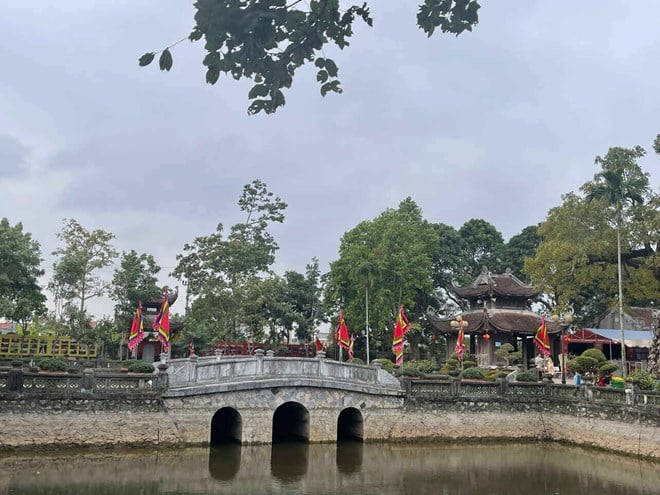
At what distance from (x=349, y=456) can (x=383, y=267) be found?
1915cm

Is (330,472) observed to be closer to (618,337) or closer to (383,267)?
(383,267)

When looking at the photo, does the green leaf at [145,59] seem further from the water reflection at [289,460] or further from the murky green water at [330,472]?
the water reflection at [289,460]

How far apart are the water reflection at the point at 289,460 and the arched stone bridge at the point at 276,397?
Answer: 475 millimetres

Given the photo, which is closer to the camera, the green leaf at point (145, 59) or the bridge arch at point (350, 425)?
the green leaf at point (145, 59)

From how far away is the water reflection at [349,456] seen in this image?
16.5 metres

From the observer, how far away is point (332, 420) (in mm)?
19703

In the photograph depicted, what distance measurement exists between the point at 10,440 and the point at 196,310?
16216 millimetres

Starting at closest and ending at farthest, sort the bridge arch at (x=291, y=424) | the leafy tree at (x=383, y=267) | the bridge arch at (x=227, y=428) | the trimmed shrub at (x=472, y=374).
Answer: the bridge arch at (x=227, y=428) → the bridge arch at (x=291, y=424) → the trimmed shrub at (x=472, y=374) → the leafy tree at (x=383, y=267)

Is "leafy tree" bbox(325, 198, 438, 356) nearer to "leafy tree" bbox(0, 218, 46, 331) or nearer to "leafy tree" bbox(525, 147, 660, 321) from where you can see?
"leafy tree" bbox(525, 147, 660, 321)

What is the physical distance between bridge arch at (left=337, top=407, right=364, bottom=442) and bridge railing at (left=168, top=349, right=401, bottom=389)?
1.24 metres

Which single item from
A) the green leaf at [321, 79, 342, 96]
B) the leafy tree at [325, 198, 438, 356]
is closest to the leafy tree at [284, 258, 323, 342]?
the leafy tree at [325, 198, 438, 356]

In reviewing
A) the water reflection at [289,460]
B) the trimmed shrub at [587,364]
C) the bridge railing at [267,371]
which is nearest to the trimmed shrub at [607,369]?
the trimmed shrub at [587,364]

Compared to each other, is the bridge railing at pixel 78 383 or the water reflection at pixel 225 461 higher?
the bridge railing at pixel 78 383

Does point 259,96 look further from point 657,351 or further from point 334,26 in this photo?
point 657,351
